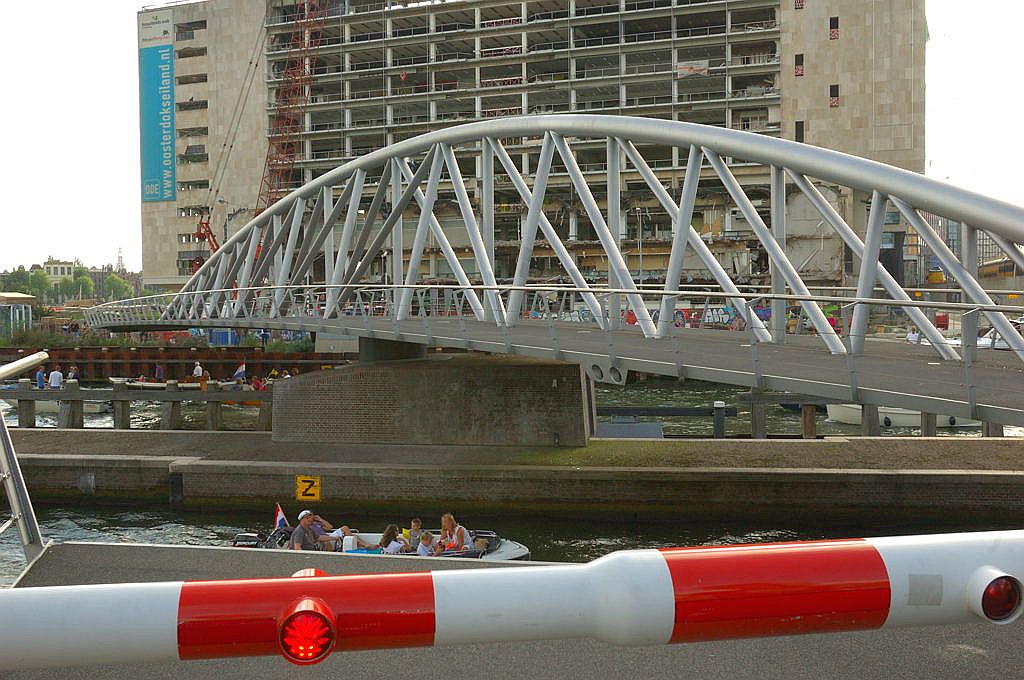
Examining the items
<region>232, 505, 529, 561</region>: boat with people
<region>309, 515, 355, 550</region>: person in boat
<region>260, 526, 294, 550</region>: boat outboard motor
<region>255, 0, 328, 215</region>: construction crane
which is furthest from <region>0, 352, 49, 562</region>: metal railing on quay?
<region>255, 0, 328, 215</region>: construction crane

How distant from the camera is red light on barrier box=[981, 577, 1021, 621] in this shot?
1.93 meters

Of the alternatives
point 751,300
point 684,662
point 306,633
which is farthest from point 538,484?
point 306,633

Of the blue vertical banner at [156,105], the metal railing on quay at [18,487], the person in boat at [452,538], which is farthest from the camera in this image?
the blue vertical banner at [156,105]

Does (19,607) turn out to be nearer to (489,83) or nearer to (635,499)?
(635,499)

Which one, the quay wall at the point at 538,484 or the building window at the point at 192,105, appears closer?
the quay wall at the point at 538,484

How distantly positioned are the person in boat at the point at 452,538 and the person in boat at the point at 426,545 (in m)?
0.12

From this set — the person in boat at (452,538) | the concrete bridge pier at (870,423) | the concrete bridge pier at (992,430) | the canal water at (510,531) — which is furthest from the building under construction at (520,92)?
the person in boat at (452,538)

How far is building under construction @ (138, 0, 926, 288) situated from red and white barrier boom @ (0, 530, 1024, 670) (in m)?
55.4

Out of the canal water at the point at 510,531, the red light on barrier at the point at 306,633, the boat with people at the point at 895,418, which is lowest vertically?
the canal water at the point at 510,531

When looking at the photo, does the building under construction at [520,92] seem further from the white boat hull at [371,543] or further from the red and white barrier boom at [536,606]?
the red and white barrier boom at [536,606]

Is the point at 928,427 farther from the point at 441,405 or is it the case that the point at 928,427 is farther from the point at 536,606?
the point at 536,606

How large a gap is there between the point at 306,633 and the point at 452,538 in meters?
12.9

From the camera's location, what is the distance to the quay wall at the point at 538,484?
18375mm

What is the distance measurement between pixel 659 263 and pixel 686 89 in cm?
1409
